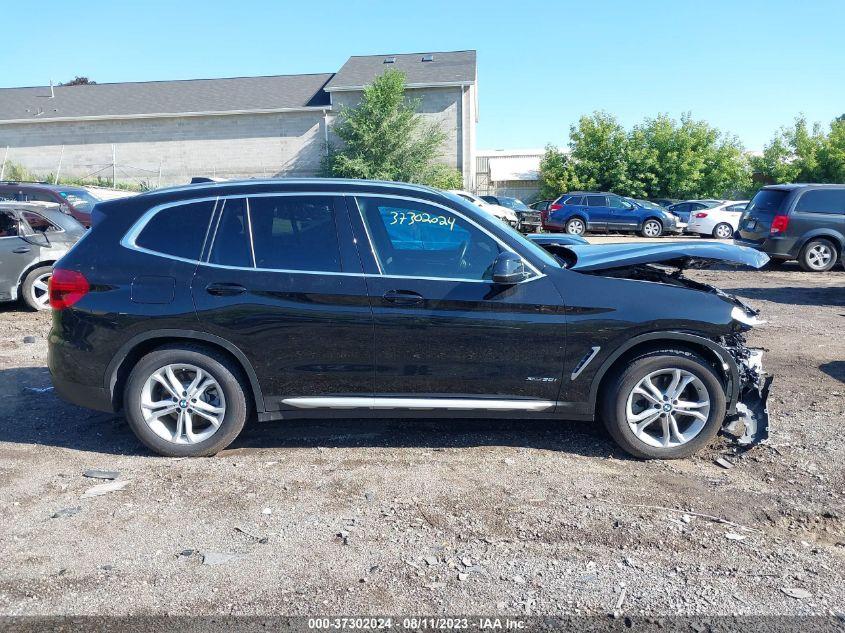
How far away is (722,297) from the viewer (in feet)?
15.2

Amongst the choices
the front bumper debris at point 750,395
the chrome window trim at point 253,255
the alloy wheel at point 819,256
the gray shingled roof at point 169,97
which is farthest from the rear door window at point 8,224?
the gray shingled roof at point 169,97

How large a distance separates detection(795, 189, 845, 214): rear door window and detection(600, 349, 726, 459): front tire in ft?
36.9

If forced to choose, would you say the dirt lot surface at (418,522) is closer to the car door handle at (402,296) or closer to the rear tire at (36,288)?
the car door handle at (402,296)

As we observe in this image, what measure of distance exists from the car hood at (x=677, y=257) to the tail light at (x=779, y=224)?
10.3 metres

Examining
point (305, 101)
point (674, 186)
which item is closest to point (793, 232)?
point (674, 186)

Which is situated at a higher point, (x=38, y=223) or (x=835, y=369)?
(x=38, y=223)

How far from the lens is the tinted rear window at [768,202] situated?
557 inches

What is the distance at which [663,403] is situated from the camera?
179 inches

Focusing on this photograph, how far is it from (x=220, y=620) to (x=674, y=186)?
3717 cm

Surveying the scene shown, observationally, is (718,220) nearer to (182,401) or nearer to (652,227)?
(652,227)

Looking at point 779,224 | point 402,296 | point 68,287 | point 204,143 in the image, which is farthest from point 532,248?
point 204,143

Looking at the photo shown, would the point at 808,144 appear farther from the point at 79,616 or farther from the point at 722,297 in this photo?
the point at 79,616

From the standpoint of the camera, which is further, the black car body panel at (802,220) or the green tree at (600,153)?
the green tree at (600,153)

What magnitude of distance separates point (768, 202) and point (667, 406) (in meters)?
11.6
